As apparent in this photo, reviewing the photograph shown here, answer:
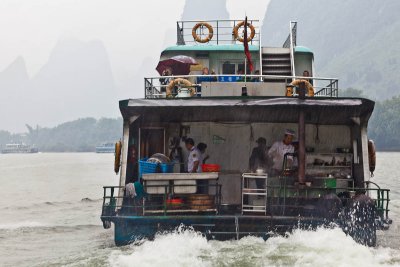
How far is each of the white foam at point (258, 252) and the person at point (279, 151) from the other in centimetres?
184

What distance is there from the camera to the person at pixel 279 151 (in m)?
12.4

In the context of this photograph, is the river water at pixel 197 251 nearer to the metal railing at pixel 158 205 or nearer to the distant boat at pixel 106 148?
the metal railing at pixel 158 205

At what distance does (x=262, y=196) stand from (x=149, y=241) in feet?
9.07

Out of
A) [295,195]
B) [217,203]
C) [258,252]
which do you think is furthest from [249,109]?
[258,252]

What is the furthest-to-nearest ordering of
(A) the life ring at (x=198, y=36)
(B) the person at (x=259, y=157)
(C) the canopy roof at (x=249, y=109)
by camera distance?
1. (A) the life ring at (x=198, y=36)
2. (B) the person at (x=259, y=157)
3. (C) the canopy roof at (x=249, y=109)

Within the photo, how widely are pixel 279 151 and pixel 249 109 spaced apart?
54.4 inches

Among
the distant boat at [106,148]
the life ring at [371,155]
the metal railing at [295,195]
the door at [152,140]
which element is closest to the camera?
the metal railing at [295,195]

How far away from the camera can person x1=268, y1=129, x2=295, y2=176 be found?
12367 millimetres

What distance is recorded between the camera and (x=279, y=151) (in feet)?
40.7

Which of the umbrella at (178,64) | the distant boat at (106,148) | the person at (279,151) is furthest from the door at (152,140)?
the distant boat at (106,148)

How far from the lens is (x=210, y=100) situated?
12039mm

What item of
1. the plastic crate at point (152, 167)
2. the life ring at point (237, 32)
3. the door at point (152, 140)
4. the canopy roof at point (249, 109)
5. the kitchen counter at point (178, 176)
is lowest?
the kitchen counter at point (178, 176)

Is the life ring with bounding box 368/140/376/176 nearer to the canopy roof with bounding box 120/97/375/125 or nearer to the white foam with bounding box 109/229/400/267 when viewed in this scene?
the canopy roof with bounding box 120/97/375/125

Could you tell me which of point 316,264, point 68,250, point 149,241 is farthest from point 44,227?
point 316,264
